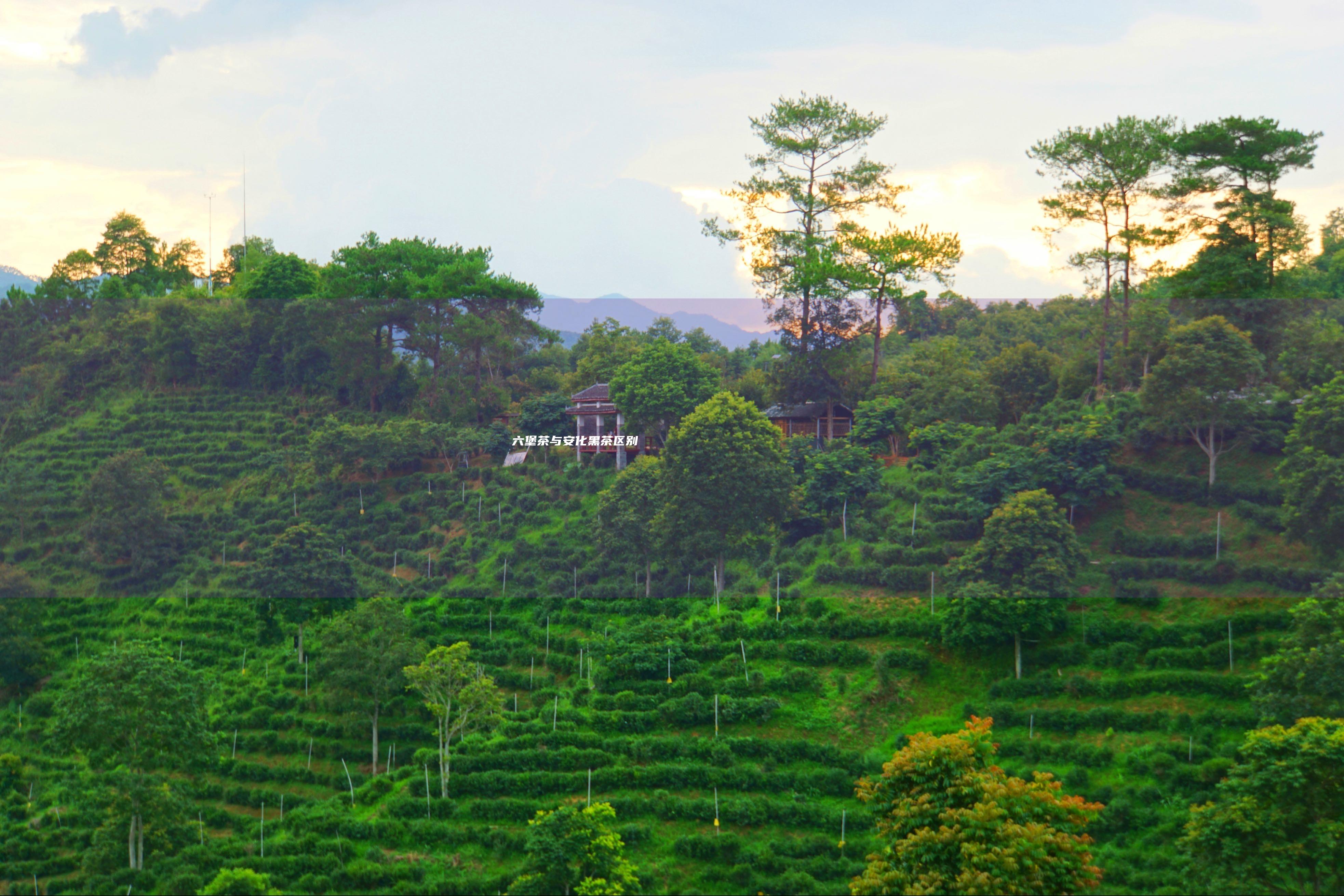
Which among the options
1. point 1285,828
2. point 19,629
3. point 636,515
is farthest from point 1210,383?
point 19,629

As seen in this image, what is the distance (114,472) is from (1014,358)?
25344 mm

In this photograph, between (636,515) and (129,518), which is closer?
(636,515)

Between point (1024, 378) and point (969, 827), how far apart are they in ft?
61.9

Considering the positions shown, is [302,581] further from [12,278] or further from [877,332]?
[12,278]

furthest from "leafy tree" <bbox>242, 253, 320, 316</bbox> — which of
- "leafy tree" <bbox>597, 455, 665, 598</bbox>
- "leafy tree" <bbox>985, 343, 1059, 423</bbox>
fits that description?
"leafy tree" <bbox>985, 343, 1059, 423</bbox>

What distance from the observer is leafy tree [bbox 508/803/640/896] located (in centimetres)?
1673

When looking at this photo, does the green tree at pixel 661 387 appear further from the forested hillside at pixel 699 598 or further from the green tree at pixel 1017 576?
the green tree at pixel 1017 576

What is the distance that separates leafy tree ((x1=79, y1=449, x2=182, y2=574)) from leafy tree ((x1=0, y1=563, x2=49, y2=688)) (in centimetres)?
195

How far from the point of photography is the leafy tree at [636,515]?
26734mm

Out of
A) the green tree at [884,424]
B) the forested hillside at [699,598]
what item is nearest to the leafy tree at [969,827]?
the forested hillside at [699,598]

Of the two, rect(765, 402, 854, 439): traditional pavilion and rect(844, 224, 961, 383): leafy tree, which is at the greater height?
rect(844, 224, 961, 383): leafy tree

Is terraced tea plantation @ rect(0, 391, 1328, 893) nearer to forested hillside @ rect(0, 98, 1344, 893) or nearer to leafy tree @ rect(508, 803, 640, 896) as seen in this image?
forested hillside @ rect(0, 98, 1344, 893)

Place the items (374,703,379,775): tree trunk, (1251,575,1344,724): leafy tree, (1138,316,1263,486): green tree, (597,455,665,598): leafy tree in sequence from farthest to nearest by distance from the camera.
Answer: (597,455,665,598): leafy tree, (1138,316,1263,486): green tree, (374,703,379,775): tree trunk, (1251,575,1344,724): leafy tree

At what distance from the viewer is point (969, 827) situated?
1386 cm
